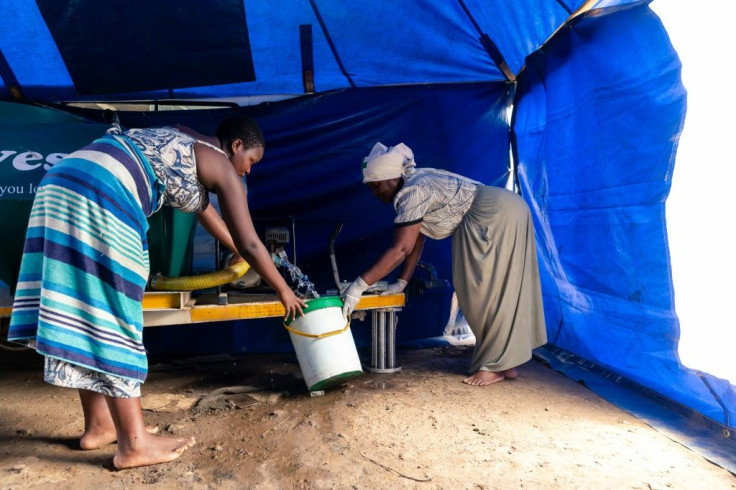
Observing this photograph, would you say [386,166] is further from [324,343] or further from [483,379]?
[483,379]

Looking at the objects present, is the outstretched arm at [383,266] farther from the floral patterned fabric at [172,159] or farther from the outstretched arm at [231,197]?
the floral patterned fabric at [172,159]

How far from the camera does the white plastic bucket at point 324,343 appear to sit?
2.82m

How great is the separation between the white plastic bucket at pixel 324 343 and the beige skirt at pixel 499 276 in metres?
0.87

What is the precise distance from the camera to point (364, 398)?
300cm

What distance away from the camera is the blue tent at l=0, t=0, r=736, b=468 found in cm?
269

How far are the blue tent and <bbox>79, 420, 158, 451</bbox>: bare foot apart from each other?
6.40 feet

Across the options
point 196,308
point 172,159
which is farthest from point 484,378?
point 172,159

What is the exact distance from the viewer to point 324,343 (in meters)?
2.84

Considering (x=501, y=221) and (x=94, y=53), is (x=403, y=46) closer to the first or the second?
(x=501, y=221)

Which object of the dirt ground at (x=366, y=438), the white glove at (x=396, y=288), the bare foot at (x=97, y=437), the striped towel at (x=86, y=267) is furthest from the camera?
the white glove at (x=396, y=288)

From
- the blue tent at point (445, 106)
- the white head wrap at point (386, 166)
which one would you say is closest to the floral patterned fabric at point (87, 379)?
the white head wrap at point (386, 166)

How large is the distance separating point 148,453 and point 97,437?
34 cm

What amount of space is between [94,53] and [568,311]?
3583 millimetres

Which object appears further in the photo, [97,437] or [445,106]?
[445,106]
